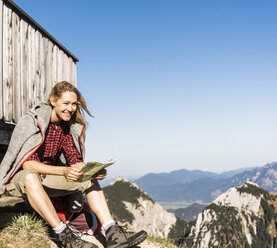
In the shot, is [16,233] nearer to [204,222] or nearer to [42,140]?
[42,140]

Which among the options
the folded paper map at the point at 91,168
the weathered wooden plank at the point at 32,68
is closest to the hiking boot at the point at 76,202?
the folded paper map at the point at 91,168

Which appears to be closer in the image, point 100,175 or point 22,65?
point 100,175

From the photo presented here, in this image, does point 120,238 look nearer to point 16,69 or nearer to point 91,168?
point 91,168

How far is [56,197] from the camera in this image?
5969mm

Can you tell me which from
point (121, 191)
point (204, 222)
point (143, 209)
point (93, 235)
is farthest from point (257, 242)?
point (93, 235)

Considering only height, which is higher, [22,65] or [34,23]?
[34,23]

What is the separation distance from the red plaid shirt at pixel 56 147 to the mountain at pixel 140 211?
130979 mm

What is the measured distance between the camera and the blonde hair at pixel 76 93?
5506mm

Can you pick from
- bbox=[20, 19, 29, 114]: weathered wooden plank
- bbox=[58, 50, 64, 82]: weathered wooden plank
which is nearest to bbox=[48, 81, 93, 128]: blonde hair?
bbox=[20, 19, 29, 114]: weathered wooden plank

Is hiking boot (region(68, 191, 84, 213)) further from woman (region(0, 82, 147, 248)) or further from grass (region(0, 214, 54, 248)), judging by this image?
grass (region(0, 214, 54, 248))

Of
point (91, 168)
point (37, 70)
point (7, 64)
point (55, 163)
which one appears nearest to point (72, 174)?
point (91, 168)

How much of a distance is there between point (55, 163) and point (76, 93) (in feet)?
4.57

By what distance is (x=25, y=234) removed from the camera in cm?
539

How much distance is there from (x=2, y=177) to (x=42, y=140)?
2.65 feet
